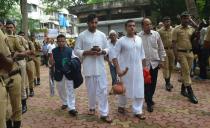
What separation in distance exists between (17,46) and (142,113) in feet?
8.97

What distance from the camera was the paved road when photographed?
698 cm

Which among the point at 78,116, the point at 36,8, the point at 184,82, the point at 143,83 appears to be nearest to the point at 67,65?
the point at 78,116

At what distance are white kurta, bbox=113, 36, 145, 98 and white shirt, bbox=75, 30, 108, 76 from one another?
329 mm

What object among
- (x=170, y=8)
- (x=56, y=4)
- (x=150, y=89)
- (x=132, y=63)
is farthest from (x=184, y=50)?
(x=56, y=4)

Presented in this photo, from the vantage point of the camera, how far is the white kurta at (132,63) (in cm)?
728

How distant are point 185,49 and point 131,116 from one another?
2382 millimetres

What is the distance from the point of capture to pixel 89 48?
7.30 metres

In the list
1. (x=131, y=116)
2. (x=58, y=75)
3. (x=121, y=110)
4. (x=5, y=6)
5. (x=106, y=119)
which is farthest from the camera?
(x=5, y=6)

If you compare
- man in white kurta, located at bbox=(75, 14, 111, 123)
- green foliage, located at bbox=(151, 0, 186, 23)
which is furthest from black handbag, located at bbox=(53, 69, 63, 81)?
green foliage, located at bbox=(151, 0, 186, 23)

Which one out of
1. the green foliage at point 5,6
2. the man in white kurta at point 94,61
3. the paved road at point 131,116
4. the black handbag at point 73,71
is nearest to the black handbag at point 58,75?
the black handbag at point 73,71

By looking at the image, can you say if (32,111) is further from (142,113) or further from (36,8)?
(36,8)

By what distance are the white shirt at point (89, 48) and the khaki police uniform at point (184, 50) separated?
235cm

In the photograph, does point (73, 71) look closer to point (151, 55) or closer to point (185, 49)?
point (151, 55)

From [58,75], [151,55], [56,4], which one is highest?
[56,4]
